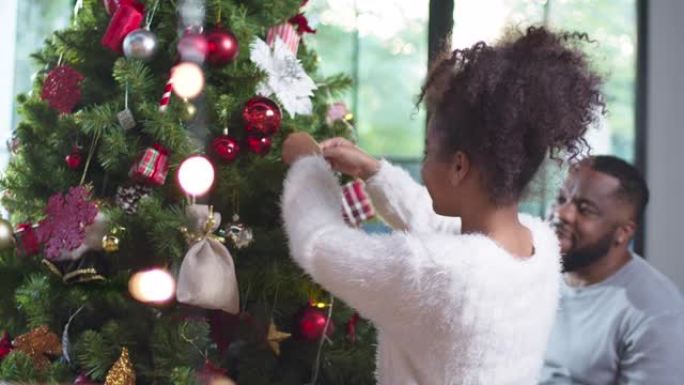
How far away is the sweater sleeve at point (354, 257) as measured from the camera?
39.9 inches

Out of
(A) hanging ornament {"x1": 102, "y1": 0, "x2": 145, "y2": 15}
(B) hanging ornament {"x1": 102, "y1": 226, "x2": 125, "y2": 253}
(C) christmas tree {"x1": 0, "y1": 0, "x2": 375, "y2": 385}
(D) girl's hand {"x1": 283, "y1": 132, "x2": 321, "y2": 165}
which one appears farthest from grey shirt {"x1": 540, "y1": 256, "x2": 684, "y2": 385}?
(A) hanging ornament {"x1": 102, "y1": 0, "x2": 145, "y2": 15}

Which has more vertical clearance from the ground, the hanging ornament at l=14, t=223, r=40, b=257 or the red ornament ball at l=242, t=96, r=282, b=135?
the red ornament ball at l=242, t=96, r=282, b=135

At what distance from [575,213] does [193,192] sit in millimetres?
1162

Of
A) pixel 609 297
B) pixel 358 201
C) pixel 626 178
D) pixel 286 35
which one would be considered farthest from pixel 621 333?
pixel 286 35

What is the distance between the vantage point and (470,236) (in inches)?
41.2

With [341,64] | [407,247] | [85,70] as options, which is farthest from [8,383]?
[341,64]

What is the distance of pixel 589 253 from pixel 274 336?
3.41ft

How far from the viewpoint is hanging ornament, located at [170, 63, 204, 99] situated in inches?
48.8

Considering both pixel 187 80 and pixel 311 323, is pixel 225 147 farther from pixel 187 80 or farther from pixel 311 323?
pixel 311 323

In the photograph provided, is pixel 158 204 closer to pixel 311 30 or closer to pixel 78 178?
pixel 78 178

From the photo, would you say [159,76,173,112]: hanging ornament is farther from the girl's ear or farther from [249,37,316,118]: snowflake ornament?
the girl's ear

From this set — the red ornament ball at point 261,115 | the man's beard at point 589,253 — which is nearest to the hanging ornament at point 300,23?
the red ornament ball at point 261,115

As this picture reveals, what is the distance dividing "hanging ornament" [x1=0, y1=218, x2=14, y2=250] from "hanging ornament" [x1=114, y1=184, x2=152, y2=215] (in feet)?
0.85

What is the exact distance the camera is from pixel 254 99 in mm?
1265
